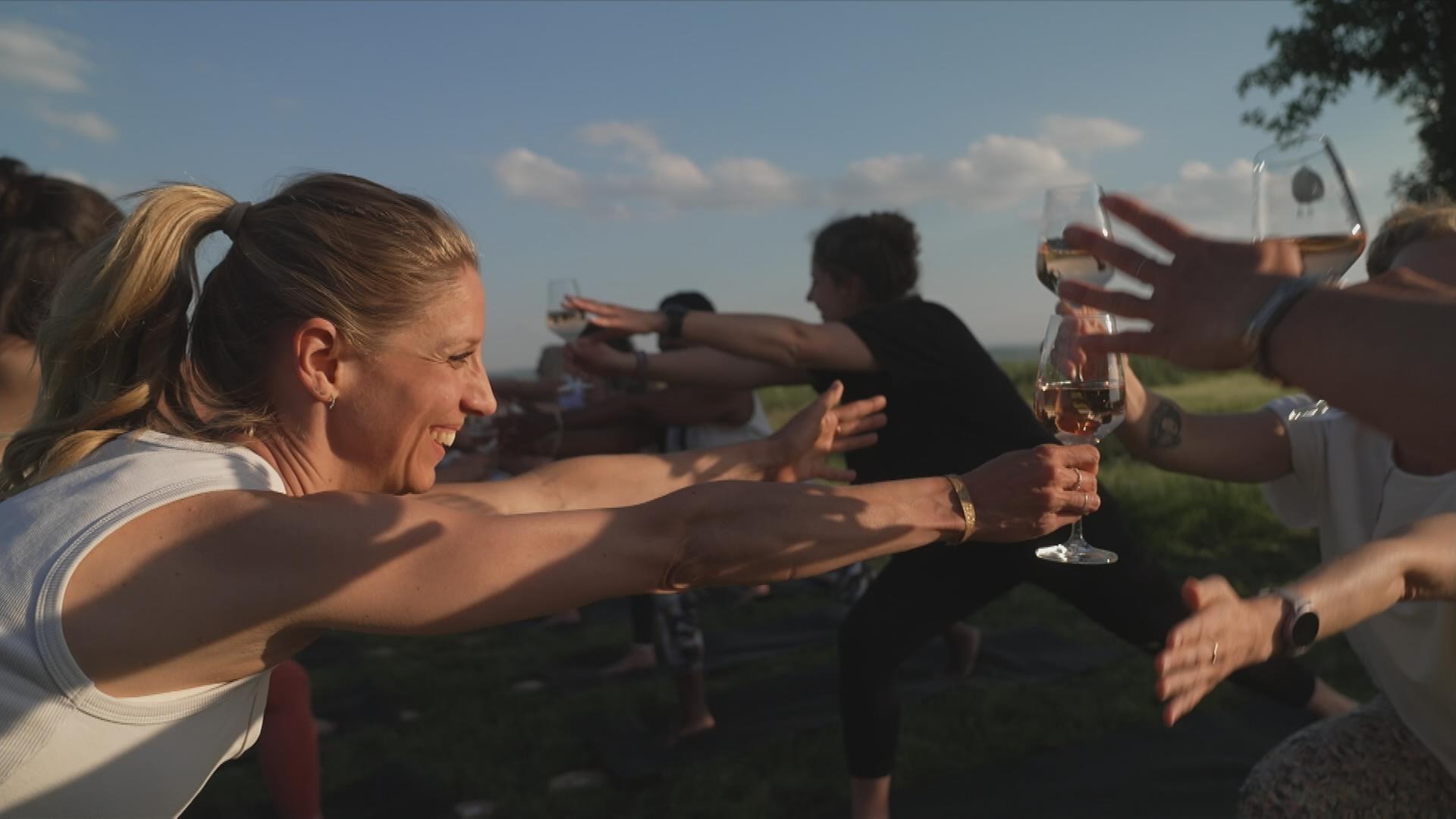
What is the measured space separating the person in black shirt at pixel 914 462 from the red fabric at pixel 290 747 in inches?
68.9

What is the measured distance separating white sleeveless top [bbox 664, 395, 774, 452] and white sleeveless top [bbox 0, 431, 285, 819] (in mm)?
3760

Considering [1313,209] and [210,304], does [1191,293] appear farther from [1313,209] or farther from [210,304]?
[210,304]

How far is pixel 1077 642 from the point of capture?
6141 millimetres

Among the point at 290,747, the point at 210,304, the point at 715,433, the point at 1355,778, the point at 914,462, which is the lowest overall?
the point at 290,747

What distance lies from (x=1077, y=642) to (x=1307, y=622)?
4.54 meters

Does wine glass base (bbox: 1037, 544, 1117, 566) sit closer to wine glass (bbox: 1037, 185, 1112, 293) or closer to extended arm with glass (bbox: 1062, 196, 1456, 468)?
wine glass (bbox: 1037, 185, 1112, 293)

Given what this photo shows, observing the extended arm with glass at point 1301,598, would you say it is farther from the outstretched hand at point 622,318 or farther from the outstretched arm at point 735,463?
the outstretched hand at point 622,318

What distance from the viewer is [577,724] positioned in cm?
516

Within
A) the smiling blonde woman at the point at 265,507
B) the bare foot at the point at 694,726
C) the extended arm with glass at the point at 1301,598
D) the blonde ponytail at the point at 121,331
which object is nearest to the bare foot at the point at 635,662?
the bare foot at the point at 694,726

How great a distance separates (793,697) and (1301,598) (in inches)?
151

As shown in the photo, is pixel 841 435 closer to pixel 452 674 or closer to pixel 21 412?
pixel 21 412

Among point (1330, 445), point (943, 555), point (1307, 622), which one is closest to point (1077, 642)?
point (943, 555)

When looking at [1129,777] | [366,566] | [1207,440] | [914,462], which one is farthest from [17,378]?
[1129,777]

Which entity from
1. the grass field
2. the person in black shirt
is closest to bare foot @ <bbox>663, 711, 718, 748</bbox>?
the grass field
